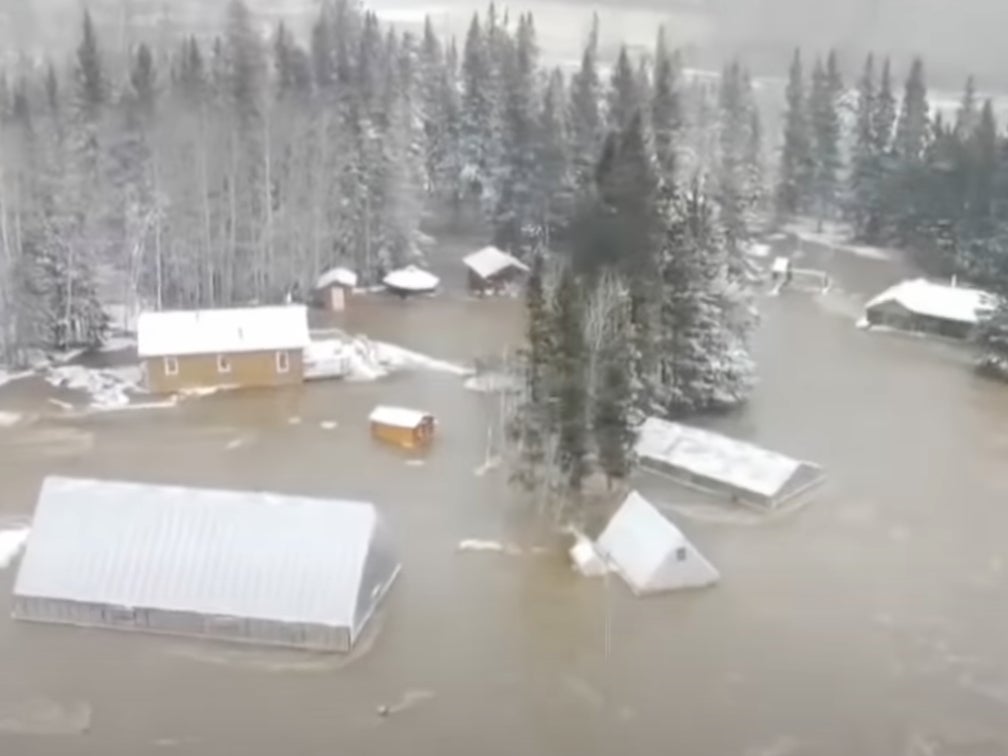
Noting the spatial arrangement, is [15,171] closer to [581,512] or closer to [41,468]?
[41,468]

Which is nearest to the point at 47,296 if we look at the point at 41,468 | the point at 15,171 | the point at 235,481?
the point at 15,171

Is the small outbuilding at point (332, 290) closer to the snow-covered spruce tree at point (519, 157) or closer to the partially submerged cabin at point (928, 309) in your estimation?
the snow-covered spruce tree at point (519, 157)

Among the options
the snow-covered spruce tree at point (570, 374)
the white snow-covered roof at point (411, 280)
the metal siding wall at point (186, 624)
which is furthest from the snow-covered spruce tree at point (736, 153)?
the metal siding wall at point (186, 624)

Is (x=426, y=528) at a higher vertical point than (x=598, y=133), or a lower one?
lower

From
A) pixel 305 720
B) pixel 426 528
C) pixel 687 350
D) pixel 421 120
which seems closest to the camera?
pixel 305 720

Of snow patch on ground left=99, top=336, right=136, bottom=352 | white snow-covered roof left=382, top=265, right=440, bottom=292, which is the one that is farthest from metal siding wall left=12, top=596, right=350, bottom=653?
white snow-covered roof left=382, top=265, right=440, bottom=292

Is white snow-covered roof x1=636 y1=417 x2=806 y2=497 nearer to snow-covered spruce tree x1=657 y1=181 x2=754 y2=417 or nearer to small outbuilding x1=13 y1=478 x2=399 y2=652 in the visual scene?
snow-covered spruce tree x1=657 y1=181 x2=754 y2=417
